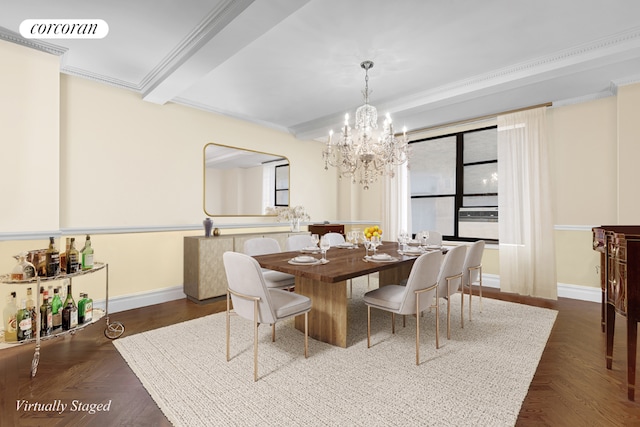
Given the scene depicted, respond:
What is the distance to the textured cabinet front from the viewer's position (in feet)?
12.8

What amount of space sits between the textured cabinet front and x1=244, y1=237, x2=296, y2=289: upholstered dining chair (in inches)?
26.4

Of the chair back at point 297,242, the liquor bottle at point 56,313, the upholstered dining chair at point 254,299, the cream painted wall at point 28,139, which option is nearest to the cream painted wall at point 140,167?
the cream painted wall at point 28,139

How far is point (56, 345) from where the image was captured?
8.72ft

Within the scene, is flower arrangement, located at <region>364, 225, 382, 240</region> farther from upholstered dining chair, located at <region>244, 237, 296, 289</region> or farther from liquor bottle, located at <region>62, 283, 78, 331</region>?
liquor bottle, located at <region>62, 283, 78, 331</region>

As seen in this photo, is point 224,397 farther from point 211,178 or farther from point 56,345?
point 211,178

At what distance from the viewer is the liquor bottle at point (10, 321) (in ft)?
7.38

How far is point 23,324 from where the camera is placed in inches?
88.5

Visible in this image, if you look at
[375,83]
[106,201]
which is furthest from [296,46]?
[106,201]

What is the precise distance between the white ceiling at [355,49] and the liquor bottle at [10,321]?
227 centimetres

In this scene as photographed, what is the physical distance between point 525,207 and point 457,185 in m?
1.17

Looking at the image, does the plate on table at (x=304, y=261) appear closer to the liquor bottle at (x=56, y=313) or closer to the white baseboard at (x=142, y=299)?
the liquor bottle at (x=56, y=313)

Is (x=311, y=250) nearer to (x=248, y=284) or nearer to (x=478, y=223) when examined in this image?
(x=248, y=284)

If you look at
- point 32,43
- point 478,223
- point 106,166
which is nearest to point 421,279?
point 478,223

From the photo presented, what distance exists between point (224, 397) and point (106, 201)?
9.40 ft
